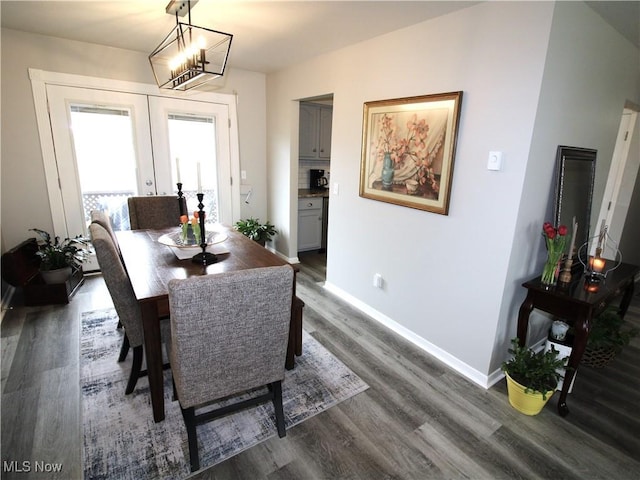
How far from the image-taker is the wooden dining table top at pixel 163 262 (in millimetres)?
1722

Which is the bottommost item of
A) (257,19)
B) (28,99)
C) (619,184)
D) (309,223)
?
(309,223)

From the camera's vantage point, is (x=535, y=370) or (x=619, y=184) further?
(x=619, y=184)

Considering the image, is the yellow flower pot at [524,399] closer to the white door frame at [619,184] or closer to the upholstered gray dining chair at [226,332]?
the upholstered gray dining chair at [226,332]

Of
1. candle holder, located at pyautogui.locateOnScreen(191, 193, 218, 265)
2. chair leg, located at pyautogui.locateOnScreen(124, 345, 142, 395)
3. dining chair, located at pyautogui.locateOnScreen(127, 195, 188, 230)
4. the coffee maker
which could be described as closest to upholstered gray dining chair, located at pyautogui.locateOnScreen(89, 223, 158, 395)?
chair leg, located at pyautogui.locateOnScreen(124, 345, 142, 395)

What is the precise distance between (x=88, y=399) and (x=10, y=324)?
142 cm

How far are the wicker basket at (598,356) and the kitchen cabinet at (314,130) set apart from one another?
3794mm

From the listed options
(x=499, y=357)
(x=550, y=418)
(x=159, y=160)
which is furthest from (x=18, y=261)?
(x=550, y=418)

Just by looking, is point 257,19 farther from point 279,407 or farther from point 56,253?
point 56,253

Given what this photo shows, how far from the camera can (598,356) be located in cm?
238

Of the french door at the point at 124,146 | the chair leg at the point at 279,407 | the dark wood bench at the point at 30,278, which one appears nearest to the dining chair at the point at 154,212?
the french door at the point at 124,146

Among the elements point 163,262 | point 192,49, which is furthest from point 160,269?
point 192,49

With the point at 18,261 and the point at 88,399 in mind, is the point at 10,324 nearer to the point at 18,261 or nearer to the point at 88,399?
the point at 18,261

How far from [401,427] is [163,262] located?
1.70 metres

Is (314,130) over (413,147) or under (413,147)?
over
